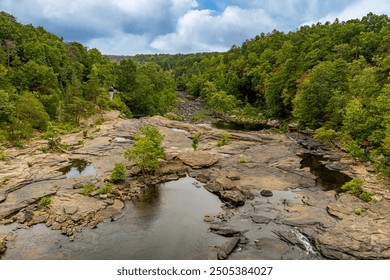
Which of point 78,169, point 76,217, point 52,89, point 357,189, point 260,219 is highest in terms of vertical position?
point 52,89

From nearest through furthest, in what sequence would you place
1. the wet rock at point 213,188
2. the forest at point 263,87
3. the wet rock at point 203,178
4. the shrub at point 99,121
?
the wet rock at point 213,188 → the wet rock at point 203,178 → the forest at point 263,87 → the shrub at point 99,121

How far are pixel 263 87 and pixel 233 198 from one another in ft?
252

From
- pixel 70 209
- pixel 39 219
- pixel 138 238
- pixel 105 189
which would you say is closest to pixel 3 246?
pixel 39 219

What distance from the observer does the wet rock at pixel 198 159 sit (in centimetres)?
4131

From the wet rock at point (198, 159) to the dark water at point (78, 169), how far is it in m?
12.8

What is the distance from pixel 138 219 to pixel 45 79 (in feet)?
178

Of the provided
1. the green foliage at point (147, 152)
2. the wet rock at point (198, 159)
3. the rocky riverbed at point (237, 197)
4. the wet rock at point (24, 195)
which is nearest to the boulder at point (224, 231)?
the rocky riverbed at point (237, 197)

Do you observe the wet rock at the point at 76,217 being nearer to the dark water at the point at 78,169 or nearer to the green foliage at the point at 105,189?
the green foliage at the point at 105,189

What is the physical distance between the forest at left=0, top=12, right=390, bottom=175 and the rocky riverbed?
500cm

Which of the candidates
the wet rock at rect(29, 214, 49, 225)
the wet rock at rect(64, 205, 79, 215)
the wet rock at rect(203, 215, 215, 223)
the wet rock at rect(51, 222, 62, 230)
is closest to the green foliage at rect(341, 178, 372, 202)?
the wet rock at rect(203, 215, 215, 223)

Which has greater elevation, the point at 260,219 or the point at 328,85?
the point at 328,85

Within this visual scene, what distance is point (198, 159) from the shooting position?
42.5 m

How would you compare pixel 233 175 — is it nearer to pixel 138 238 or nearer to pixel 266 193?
pixel 266 193

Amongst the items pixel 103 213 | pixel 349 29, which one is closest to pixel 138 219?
pixel 103 213
